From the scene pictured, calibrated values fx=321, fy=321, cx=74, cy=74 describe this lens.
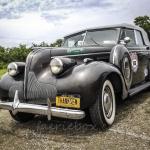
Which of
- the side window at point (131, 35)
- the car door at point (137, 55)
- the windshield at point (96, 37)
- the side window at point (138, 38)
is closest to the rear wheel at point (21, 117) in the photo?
the windshield at point (96, 37)

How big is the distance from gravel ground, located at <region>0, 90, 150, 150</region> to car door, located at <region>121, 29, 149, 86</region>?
3.63 feet

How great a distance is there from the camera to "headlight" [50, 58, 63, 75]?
486cm

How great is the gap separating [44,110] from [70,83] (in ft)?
1.77

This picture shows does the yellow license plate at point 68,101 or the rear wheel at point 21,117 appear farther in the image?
the rear wheel at point 21,117

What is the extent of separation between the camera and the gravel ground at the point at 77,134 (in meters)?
4.16

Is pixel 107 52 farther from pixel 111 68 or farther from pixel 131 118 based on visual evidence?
pixel 131 118

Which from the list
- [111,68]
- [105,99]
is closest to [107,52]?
[111,68]

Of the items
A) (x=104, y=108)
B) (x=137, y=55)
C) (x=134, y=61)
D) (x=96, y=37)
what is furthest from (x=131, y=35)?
(x=104, y=108)

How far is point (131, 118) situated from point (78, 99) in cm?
128

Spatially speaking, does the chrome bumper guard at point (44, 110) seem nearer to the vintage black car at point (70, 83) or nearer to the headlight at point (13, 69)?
the vintage black car at point (70, 83)

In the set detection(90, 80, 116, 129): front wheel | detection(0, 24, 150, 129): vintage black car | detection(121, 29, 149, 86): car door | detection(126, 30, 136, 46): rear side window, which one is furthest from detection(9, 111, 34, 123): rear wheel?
detection(126, 30, 136, 46): rear side window

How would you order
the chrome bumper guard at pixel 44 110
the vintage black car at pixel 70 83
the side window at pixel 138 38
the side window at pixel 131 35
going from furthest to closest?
1. the side window at pixel 138 38
2. the side window at pixel 131 35
3. the vintage black car at pixel 70 83
4. the chrome bumper guard at pixel 44 110

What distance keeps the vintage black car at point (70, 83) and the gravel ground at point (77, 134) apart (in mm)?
230

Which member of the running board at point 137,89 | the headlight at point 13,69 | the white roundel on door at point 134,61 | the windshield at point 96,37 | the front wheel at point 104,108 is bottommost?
the running board at point 137,89
